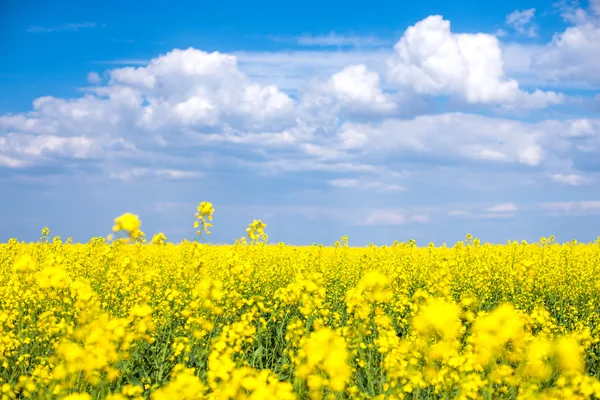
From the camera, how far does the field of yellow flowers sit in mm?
3660

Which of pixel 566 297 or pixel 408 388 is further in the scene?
pixel 566 297

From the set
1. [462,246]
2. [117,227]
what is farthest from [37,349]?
[462,246]

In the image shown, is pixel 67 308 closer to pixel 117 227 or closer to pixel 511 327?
pixel 117 227

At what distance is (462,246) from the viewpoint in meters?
14.8

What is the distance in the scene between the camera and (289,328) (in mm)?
5066

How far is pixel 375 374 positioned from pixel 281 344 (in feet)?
5.53

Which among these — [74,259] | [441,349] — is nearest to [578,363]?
[441,349]

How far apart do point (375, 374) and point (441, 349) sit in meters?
2.27

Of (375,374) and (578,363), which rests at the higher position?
(578,363)

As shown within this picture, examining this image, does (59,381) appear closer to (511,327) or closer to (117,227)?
(117,227)

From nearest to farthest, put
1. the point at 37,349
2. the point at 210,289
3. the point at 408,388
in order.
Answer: the point at 408,388
the point at 210,289
the point at 37,349

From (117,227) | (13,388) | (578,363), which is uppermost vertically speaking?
(117,227)

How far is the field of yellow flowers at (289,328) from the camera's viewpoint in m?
3.66

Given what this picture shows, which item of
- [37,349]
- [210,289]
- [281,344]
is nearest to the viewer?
[210,289]
